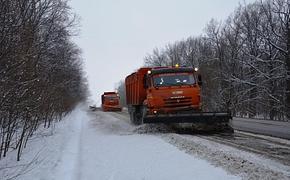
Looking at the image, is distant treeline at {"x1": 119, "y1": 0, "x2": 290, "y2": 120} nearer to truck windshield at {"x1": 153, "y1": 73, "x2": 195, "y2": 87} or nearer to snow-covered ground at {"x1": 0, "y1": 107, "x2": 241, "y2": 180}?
truck windshield at {"x1": 153, "y1": 73, "x2": 195, "y2": 87}

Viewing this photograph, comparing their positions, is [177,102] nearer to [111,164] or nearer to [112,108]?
[111,164]

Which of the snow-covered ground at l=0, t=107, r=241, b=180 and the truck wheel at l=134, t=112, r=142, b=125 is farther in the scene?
the truck wheel at l=134, t=112, r=142, b=125

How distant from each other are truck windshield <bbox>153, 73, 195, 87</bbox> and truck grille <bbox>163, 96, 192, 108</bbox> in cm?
71

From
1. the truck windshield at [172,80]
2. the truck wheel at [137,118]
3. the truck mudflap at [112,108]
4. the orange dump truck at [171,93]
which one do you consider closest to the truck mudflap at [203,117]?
the orange dump truck at [171,93]

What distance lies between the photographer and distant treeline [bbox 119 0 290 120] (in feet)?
129

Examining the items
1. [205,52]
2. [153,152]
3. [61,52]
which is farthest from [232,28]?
[153,152]

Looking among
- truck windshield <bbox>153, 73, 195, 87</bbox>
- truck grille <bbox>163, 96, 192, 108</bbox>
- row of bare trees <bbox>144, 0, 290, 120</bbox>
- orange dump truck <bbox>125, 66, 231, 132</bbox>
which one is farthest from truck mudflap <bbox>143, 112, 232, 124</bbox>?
row of bare trees <bbox>144, 0, 290, 120</bbox>

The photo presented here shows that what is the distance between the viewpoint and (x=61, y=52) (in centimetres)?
2856

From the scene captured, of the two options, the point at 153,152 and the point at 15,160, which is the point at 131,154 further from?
the point at 15,160

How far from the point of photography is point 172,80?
21156 millimetres

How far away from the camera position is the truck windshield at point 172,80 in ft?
69.2

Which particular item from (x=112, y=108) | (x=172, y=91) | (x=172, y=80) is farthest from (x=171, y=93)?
(x=112, y=108)

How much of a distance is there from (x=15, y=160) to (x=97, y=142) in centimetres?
A: 475

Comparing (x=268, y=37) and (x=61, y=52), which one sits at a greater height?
(x=268, y=37)
